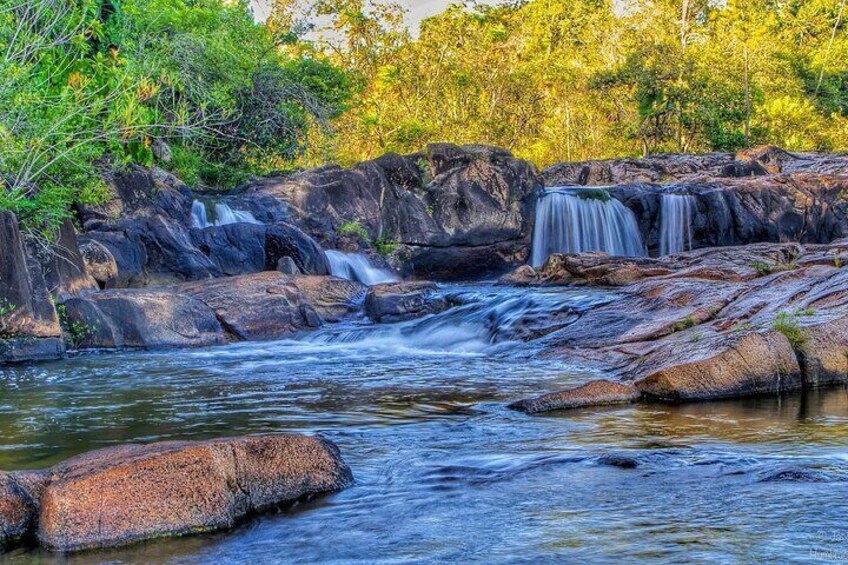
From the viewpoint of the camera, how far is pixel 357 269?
23266mm

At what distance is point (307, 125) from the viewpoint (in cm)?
2278

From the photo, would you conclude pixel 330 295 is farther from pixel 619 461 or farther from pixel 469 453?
pixel 619 461

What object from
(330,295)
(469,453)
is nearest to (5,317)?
(330,295)

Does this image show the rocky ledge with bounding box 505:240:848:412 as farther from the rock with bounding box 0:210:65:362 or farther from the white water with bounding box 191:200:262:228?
the white water with bounding box 191:200:262:228

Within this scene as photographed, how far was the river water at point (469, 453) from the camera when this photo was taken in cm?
530

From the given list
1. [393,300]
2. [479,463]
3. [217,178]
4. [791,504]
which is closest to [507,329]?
[393,300]

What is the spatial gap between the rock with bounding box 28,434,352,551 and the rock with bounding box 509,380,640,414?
3.53 meters

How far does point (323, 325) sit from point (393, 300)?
140cm

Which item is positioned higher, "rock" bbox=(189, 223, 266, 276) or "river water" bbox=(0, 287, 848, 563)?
"rock" bbox=(189, 223, 266, 276)

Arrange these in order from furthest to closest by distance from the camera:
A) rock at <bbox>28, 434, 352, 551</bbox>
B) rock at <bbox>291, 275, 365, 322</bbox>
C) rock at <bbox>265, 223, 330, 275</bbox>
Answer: rock at <bbox>265, 223, 330, 275</bbox> < rock at <bbox>291, 275, 365, 322</bbox> < rock at <bbox>28, 434, 352, 551</bbox>

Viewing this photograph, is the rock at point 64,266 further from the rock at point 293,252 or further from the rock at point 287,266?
the rock at point 293,252

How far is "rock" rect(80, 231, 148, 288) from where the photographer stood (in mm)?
18438

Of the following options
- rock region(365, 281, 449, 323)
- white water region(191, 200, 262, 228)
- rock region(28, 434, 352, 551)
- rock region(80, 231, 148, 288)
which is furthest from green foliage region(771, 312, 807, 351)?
white water region(191, 200, 262, 228)

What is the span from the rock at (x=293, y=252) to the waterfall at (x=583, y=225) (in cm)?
730
